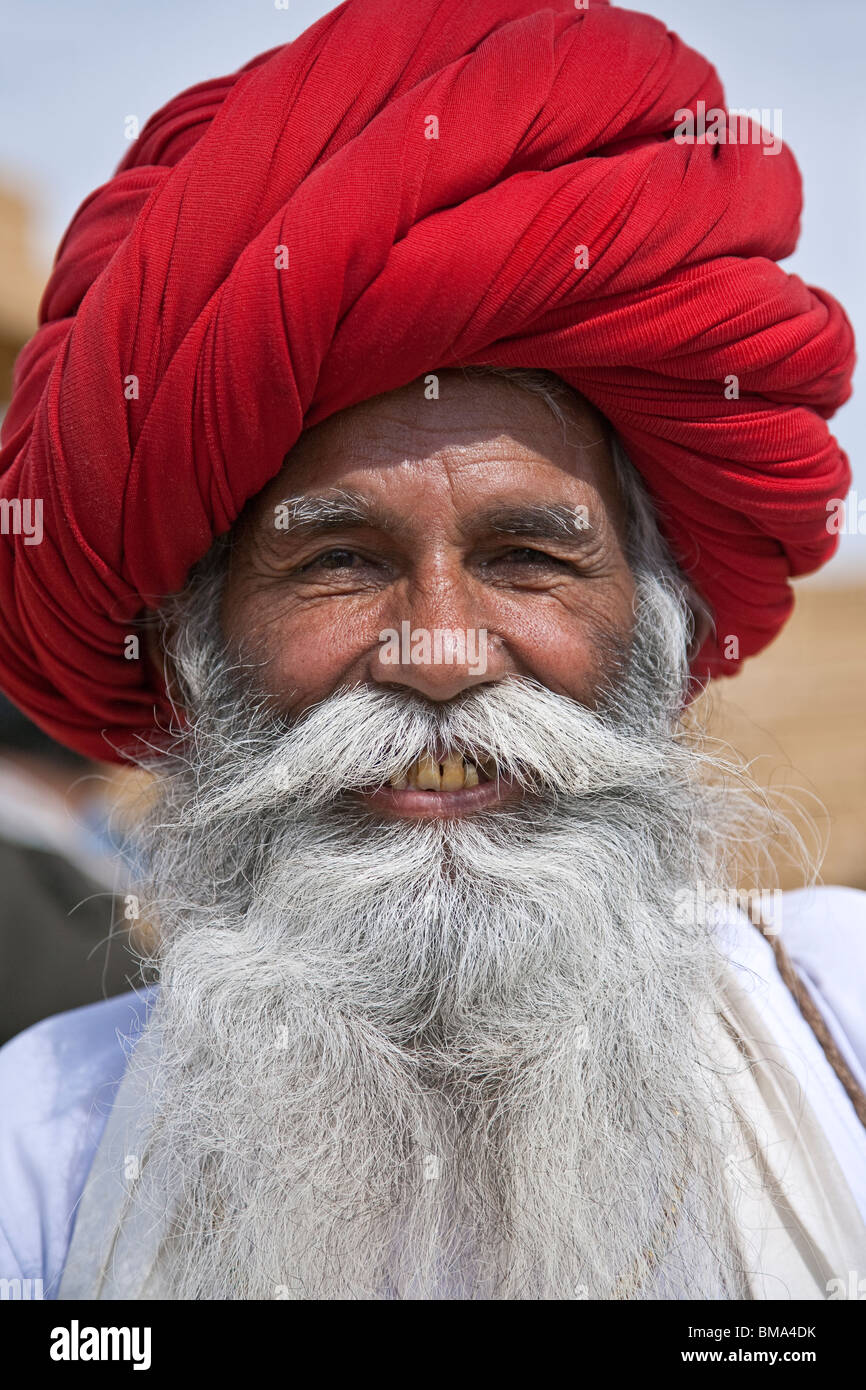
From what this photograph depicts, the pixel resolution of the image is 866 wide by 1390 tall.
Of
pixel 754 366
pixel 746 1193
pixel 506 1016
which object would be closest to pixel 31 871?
pixel 506 1016

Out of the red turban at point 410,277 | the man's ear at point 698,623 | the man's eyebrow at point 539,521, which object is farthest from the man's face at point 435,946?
the man's ear at point 698,623

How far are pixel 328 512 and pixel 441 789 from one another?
0.50 m

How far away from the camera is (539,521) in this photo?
1.95 m

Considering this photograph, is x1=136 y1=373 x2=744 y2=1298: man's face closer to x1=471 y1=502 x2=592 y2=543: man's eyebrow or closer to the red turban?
x1=471 y1=502 x2=592 y2=543: man's eyebrow

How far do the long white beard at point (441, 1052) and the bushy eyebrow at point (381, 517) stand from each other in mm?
269

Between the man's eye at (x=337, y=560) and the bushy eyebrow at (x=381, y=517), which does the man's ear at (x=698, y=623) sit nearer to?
the bushy eyebrow at (x=381, y=517)

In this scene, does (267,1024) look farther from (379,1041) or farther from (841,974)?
(841,974)

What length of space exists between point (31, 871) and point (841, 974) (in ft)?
8.28

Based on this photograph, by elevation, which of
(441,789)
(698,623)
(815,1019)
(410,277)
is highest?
(410,277)

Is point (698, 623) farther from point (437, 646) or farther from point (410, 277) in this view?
point (410, 277)

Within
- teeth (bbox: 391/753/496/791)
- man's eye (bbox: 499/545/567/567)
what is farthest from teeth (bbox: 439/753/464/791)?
man's eye (bbox: 499/545/567/567)

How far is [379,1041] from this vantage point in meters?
1.85

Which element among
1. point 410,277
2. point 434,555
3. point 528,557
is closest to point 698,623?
point 528,557

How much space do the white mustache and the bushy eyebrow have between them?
0.26 meters
